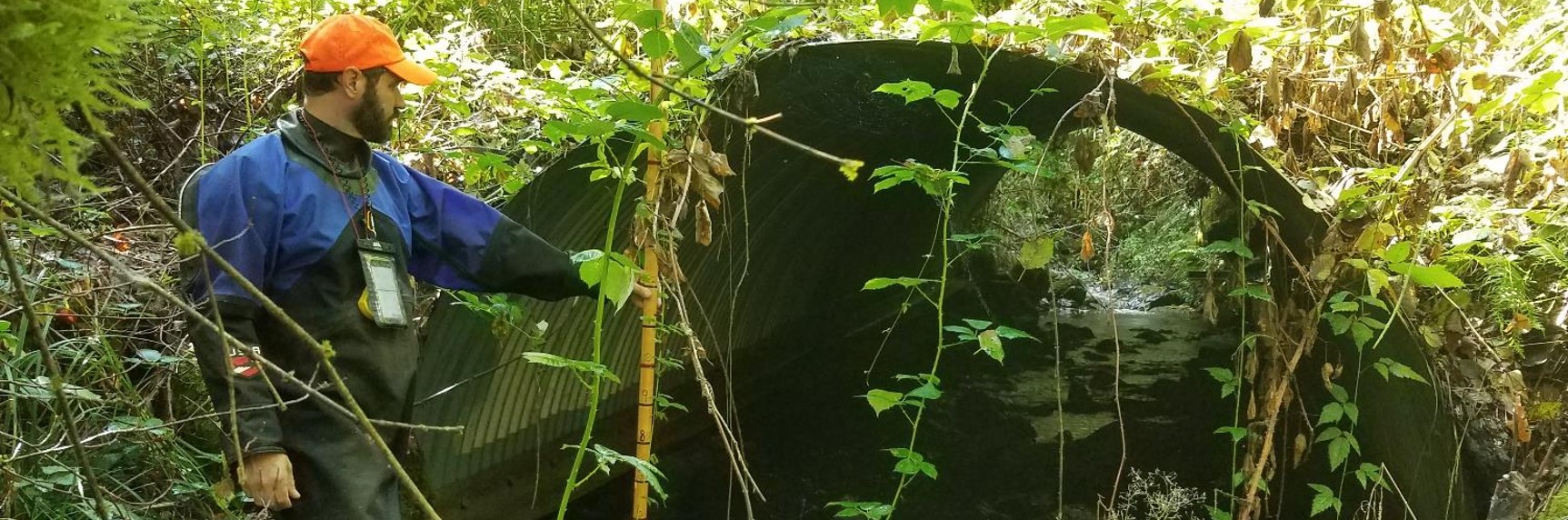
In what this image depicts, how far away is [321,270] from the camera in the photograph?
7.77ft

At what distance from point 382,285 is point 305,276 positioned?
0.55 ft

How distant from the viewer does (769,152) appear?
4.54m

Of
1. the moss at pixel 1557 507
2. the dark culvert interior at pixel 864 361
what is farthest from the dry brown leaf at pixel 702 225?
the moss at pixel 1557 507

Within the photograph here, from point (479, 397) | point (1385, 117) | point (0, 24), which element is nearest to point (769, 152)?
point (479, 397)

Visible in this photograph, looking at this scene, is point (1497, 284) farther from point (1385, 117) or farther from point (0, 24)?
point (0, 24)

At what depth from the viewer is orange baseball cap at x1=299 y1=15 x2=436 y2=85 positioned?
2395mm

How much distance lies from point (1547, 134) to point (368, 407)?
3.23 metres

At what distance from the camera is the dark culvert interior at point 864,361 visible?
140 inches

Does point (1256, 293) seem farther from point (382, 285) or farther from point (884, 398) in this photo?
point (382, 285)

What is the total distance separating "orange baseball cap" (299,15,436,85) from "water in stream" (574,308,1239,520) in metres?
2.97

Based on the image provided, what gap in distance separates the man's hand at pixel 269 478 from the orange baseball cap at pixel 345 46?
90 cm

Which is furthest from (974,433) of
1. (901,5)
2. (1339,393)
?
(901,5)

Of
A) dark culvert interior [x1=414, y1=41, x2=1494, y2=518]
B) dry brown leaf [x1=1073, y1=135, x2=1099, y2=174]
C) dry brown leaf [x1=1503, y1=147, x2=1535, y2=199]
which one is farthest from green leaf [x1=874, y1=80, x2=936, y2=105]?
dry brown leaf [x1=1503, y1=147, x2=1535, y2=199]

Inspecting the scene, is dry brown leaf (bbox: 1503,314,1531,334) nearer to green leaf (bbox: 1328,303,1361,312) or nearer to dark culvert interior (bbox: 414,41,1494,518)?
dark culvert interior (bbox: 414,41,1494,518)
